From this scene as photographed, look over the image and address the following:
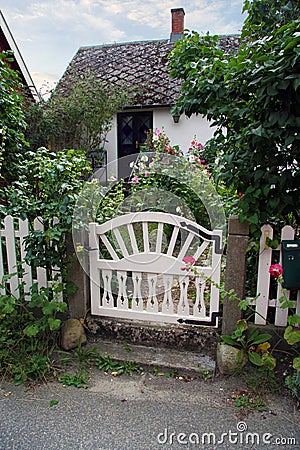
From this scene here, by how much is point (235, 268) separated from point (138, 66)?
24.6 ft

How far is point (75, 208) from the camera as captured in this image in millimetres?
2324

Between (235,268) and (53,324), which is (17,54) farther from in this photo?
(235,268)

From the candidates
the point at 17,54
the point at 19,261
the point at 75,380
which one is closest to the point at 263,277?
the point at 75,380

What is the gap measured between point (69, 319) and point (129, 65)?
25.0 ft

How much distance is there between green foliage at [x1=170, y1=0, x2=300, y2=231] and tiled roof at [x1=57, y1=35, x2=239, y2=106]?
15.8 feet

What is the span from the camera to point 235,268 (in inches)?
86.6

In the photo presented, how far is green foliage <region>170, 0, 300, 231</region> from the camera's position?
168 centimetres

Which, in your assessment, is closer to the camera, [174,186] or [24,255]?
[24,255]

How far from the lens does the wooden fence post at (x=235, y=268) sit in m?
2.15

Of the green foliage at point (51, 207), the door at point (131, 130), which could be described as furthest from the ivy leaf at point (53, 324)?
the door at point (131, 130)

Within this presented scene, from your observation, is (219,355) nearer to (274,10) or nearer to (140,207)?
(140,207)

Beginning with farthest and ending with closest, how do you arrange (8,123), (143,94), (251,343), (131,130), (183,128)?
(131,130) < (143,94) < (183,128) < (8,123) < (251,343)

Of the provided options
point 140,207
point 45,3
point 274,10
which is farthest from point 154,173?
point 45,3

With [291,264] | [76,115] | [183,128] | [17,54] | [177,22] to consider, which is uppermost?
[177,22]
